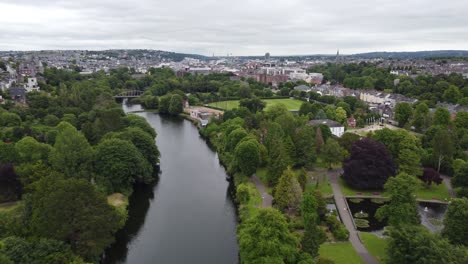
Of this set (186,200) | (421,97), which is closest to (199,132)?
(186,200)

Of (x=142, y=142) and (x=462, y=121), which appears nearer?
(x=142, y=142)

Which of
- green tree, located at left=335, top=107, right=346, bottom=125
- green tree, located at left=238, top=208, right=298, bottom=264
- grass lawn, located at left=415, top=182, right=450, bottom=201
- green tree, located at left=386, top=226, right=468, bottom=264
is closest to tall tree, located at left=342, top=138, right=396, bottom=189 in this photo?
grass lawn, located at left=415, top=182, right=450, bottom=201

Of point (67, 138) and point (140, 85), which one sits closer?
point (67, 138)

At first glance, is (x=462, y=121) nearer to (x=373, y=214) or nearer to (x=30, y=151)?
(x=373, y=214)

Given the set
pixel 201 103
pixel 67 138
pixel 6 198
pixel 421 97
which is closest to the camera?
pixel 6 198

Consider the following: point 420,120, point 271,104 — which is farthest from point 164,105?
point 420,120

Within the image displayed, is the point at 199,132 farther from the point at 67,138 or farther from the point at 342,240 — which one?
the point at 342,240
